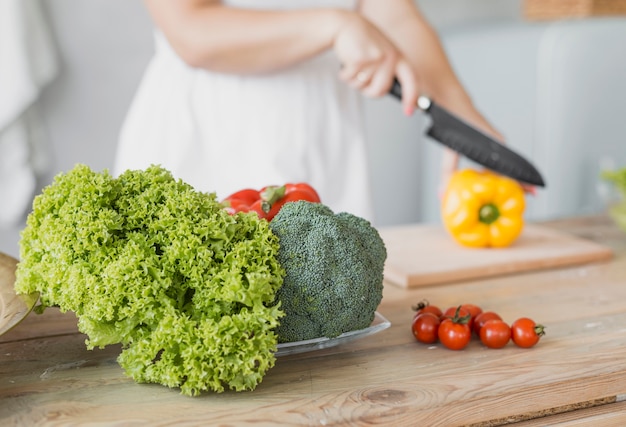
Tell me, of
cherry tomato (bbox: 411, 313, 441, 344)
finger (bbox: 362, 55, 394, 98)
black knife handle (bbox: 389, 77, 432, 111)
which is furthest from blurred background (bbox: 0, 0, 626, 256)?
cherry tomato (bbox: 411, 313, 441, 344)

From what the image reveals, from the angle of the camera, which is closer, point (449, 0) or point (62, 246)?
point (62, 246)

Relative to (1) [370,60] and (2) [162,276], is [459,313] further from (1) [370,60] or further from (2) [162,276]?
(1) [370,60]

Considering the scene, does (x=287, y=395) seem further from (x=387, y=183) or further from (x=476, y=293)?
(x=387, y=183)

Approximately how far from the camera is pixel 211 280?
0.94 m

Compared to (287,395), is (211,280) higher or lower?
higher

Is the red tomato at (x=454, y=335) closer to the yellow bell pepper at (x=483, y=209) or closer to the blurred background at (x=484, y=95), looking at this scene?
the yellow bell pepper at (x=483, y=209)

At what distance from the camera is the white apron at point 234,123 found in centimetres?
194

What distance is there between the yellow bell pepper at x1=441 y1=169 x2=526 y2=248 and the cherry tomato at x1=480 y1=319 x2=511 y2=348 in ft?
2.08

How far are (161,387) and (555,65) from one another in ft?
7.28

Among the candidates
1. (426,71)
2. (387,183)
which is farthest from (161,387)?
(387,183)

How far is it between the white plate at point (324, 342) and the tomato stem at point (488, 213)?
684mm

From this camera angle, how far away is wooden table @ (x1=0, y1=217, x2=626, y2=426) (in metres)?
0.92

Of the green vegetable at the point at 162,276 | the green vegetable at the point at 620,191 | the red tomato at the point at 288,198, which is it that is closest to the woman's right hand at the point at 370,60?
the red tomato at the point at 288,198

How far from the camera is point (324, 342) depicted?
1071 mm
